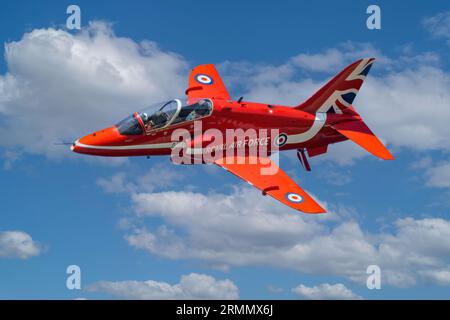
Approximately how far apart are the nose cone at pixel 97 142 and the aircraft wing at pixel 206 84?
24.8ft

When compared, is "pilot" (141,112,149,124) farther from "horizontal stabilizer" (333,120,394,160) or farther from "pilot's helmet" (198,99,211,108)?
"horizontal stabilizer" (333,120,394,160)

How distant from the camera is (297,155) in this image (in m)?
28.6

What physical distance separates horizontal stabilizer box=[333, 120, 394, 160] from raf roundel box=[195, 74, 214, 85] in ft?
28.6

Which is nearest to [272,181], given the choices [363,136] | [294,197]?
[294,197]

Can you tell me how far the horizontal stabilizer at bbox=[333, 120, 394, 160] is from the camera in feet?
90.3

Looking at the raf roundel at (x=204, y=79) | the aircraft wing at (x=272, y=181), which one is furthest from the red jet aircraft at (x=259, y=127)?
the raf roundel at (x=204, y=79)

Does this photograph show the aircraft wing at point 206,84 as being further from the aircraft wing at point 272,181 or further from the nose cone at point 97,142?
the nose cone at point 97,142

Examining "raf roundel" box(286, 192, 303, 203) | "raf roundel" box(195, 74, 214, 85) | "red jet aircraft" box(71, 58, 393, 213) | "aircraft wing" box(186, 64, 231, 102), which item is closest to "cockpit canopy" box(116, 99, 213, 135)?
"red jet aircraft" box(71, 58, 393, 213)

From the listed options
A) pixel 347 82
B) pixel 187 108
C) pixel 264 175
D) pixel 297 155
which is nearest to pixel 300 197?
pixel 264 175

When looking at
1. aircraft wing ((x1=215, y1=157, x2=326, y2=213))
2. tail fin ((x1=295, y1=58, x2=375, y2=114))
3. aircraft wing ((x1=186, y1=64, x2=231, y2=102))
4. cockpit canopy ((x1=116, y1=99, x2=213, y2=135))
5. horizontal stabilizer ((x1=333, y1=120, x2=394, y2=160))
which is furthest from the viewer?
aircraft wing ((x1=186, y1=64, x2=231, y2=102))

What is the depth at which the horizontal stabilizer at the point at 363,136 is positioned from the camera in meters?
27.5

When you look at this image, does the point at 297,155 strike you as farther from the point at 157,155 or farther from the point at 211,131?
the point at 157,155

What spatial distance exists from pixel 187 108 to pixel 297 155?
7.32 m

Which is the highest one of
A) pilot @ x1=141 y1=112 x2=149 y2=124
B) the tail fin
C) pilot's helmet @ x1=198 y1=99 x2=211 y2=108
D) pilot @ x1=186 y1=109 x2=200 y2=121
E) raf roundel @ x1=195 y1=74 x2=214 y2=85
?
raf roundel @ x1=195 y1=74 x2=214 y2=85
